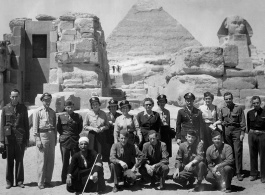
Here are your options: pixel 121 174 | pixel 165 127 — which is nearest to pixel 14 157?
pixel 121 174

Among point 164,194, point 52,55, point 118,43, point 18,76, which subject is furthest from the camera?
point 118,43

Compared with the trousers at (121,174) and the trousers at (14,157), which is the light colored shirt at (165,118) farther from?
the trousers at (14,157)

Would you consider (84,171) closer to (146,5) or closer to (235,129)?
(235,129)

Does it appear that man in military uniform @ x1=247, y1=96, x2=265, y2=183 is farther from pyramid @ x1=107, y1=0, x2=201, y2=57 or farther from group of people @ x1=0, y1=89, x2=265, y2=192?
pyramid @ x1=107, y1=0, x2=201, y2=57

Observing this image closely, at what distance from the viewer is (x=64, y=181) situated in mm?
6168

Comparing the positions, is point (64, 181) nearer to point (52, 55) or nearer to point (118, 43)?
point (52, 55)

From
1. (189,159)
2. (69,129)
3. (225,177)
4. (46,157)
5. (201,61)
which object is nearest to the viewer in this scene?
(225,177)

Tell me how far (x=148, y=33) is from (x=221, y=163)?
103287 mm

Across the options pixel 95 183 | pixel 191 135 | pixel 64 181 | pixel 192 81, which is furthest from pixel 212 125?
pixel 192 81

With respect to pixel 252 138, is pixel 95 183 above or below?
below

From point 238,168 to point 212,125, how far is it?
32.3 inches

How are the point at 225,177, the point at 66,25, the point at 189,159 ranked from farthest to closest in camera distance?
the point at 66,25, the point at 189,159, the point at 225,177

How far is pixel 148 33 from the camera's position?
107125 mm

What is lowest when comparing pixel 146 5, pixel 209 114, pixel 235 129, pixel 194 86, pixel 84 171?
pixel 84 171
